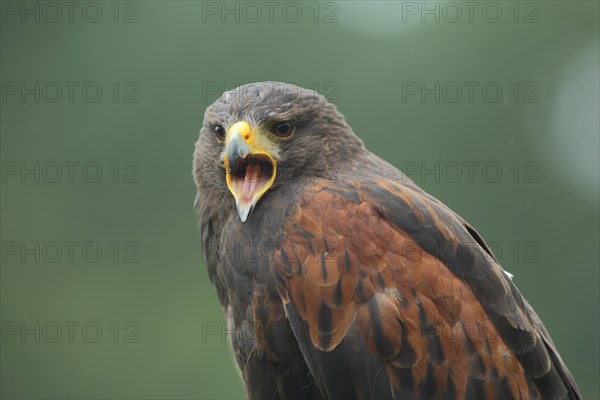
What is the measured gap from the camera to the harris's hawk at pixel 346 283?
4.01 m

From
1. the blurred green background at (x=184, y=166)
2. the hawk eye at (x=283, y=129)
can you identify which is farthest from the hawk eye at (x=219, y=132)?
the blurred green background at (x=184, y=166)

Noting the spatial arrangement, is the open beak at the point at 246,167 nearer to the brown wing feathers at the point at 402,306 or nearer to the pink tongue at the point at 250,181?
the pink tongue at the point at 250,181

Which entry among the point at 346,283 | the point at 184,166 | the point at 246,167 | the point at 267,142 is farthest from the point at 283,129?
the point at 184,166

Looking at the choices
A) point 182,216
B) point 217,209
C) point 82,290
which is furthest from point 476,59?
point 217,209

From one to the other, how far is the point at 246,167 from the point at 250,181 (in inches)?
3.1

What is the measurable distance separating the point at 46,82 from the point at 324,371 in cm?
1374

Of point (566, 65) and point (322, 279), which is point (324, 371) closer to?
point (322, 279)

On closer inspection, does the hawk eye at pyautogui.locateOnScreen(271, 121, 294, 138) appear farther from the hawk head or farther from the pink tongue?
the pink tongue

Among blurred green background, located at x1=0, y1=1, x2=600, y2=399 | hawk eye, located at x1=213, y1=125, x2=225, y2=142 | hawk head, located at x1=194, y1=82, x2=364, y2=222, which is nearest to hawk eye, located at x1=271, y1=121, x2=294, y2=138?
hawk head, located at x1=194, y1=82, x2=364, y2=222

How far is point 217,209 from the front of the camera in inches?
180

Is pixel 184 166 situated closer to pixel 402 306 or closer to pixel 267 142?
pixel 267 142

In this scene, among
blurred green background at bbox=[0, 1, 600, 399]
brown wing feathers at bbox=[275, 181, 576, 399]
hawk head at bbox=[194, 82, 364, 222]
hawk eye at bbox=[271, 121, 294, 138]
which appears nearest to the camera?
brown wing feathers at bbox=[275, 181, 576, 399]

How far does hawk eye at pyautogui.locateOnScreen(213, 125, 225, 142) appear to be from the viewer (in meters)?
4.52

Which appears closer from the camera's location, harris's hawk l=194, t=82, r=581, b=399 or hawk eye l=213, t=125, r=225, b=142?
harris's hawk l=194, t=82, r=581, b=399
